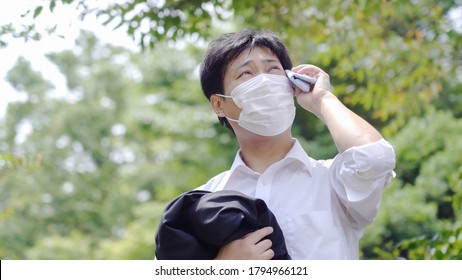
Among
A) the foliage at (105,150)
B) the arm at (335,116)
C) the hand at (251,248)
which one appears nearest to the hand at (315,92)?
the arm at (335,116)

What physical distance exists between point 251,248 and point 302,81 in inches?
26.0

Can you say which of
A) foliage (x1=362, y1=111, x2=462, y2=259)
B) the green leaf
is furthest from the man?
foliage (x1=362, y1=111, x2=462, y2=259)

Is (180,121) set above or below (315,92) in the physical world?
below

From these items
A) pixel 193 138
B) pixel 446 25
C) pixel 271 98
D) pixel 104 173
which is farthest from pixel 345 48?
pixel 104 173

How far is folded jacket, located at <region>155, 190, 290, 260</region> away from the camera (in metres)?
2.51

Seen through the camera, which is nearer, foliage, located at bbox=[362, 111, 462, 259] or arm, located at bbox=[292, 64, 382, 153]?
arm, located at bbox=[292, 64, 382, 153]

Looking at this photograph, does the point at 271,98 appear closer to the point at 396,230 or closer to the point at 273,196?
the point at 273,196

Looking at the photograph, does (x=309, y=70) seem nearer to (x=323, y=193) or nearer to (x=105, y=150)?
(x=323, y=193)

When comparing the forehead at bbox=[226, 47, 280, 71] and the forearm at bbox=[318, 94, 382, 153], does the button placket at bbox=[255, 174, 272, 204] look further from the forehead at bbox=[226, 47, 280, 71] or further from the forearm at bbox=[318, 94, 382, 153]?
the forehead at bbox=[226, 47, 280, 71]

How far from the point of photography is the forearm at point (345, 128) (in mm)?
2623

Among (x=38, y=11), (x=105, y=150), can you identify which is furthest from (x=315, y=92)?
(x=105, y=150)

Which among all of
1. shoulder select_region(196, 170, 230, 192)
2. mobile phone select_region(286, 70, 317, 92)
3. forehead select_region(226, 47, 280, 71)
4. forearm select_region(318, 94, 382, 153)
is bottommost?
shoulder select_region(196, 170, 230, 192)

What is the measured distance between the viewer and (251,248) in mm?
2547

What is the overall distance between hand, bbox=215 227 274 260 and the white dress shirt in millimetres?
128
